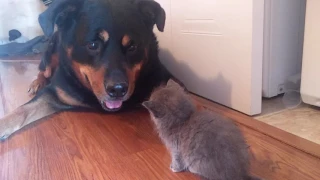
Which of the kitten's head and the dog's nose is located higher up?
the kitten's head

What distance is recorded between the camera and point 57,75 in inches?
62.7

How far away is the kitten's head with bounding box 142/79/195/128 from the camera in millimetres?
896

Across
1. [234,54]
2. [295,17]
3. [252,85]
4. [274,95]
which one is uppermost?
[295,17]

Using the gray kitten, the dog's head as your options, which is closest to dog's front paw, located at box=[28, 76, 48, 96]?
the dog's head

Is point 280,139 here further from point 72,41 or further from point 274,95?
point 72,41

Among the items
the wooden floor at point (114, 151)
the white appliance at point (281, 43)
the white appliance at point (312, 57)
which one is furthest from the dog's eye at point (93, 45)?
the white appliance at point (312, 57)

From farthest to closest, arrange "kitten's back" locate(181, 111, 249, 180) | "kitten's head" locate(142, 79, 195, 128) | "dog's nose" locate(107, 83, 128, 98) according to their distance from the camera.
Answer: "dog's nose" locate(107, 83, 128, 98), "kitten's head" locate(142, 79, 195, 128), "kitten's back" locate(181, 111, 249, 180)

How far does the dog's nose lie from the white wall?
123 inches

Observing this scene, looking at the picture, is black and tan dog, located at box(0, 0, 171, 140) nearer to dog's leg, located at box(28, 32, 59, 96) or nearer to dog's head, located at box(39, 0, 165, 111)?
dog's head, located at box(39, 0, 165, 111)

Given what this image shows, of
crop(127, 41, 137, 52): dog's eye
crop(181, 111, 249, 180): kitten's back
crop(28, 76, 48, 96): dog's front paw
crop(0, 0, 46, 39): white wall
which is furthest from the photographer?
crop(0, 0, 46, 39): white wall

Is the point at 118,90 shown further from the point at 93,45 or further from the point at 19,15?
the point at 19,15

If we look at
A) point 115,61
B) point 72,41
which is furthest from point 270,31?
point 72,41

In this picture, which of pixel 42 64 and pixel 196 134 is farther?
pixel 42 64

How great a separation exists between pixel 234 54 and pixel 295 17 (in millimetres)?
393
